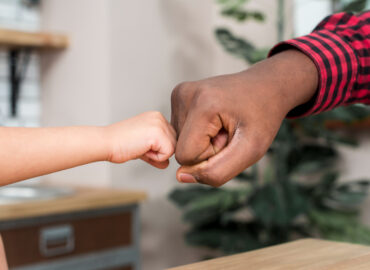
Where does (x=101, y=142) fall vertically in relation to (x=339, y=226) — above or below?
above

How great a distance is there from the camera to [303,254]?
499 mm

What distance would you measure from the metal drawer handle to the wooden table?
1.10 meters

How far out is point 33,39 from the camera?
2.01m

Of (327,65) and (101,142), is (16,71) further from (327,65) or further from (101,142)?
(327,65)

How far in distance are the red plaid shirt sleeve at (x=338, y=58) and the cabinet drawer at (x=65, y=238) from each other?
1.13 m

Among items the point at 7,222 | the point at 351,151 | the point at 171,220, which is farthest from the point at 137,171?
the point at 351,151

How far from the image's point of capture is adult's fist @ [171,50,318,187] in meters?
0.40

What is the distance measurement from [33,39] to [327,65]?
175 centimetres

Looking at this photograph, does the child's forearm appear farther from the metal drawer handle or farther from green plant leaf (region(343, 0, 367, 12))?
green plant leaf (region(343, 0, 367, 12))

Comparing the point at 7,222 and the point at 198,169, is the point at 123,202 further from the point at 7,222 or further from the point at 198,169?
the point at 198,169

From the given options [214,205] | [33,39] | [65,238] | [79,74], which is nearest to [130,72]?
[79,74]

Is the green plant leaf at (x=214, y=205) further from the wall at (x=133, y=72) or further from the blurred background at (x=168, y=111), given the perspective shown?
the wall at (x=133, y=72)

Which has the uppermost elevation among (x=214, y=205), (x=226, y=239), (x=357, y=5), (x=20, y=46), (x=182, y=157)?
(x=357, y=5)

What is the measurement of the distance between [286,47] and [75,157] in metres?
0.23
